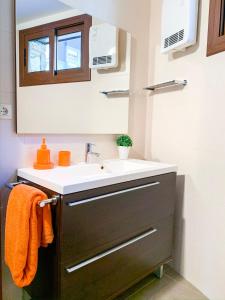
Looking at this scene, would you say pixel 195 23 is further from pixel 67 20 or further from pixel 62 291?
pixel 62 291

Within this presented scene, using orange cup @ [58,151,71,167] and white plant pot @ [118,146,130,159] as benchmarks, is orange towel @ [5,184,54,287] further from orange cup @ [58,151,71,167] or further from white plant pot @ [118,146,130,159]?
white plant pot @ [118,146,130,159]

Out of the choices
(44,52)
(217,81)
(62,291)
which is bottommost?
(62,291)

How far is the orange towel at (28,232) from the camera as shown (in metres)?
0.93

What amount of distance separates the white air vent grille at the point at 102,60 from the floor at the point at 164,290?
1532mm

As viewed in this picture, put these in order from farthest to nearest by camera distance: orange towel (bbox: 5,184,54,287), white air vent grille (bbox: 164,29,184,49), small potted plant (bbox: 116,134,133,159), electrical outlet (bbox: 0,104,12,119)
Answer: small potted plant (bbox: 116,134,133,159)
white air vent grille (bbox: 164,29,184,49)
electrical outlet (bbox: 0,104,12,119)
orange towel (bbox: 5,184,54,287)

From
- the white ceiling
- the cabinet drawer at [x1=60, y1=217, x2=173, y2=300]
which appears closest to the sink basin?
the cabinet drawer at [x1=60, y1=217, x2=173, y2=300]

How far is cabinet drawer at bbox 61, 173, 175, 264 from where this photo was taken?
98 centimetres

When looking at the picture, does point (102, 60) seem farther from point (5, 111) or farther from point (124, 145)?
point (5, 111)

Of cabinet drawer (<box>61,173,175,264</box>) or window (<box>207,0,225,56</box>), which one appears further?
window (<box>207,0,225,56</box>)

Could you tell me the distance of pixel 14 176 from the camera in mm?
1208

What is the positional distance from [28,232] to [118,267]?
1.84 feet

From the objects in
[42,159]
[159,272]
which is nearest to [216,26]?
[42,159]

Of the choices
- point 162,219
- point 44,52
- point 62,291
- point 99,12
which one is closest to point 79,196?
point 62,291

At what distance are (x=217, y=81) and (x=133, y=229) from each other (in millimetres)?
989
